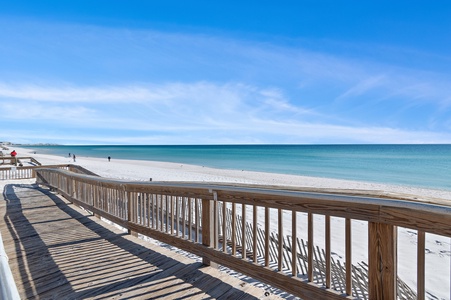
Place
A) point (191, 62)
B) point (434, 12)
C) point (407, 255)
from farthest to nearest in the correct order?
point (434, 12) → point (191, 62) → point (407, 255)

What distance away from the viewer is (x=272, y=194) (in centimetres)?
243

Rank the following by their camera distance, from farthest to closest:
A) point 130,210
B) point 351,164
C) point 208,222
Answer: point 351,164
point 130,210
point 208,222

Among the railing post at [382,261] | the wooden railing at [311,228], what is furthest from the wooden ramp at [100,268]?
the railing post at [382,261]

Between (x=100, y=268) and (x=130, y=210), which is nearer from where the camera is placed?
(x=100, y=268)

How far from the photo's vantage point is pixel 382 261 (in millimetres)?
1850

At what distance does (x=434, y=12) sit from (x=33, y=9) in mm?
21968

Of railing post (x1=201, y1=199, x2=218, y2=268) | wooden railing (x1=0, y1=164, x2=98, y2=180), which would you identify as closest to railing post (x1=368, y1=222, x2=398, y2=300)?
railing post (x1=201, y1=199, x2=218, y2=268)

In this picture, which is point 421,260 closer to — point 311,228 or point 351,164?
point 311,228

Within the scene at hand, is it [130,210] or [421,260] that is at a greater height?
[421,260]

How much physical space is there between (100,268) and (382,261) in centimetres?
298

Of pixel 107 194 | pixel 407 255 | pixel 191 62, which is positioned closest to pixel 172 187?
pixel 107 194

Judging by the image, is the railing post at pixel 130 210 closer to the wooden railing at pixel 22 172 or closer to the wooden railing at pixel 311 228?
the wooden railing at pixel 311 228

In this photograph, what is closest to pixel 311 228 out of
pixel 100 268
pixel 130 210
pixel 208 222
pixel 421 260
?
pixel 421 260

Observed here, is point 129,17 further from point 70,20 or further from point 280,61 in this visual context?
point 280,61
